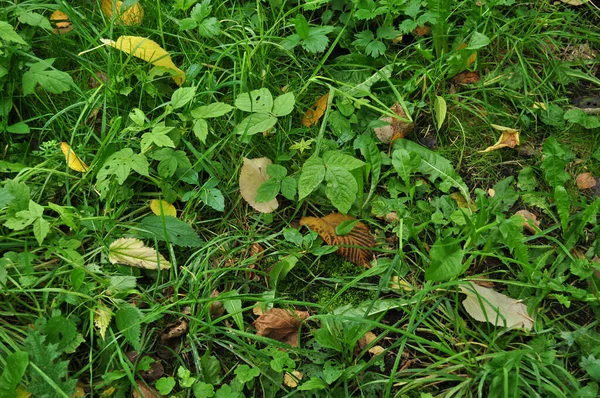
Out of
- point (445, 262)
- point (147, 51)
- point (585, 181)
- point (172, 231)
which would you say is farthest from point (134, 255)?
point (585, 181)

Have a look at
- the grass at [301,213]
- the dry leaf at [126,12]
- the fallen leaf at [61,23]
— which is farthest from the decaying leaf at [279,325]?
the fallen leaf at [61,23]

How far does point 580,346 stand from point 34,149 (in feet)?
6.82

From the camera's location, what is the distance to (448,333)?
6.49ft

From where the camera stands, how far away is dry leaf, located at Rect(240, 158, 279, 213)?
7.26ft

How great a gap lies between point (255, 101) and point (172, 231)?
1.87 feet

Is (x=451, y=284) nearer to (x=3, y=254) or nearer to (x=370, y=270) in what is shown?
(x=370, y=270)

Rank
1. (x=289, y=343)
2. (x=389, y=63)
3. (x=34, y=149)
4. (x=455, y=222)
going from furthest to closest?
(x=389, y=63)
(x=34, y=149)
(x=455, y=222)
(x=289, y=343)

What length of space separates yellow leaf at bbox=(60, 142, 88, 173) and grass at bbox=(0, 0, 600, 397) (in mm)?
33

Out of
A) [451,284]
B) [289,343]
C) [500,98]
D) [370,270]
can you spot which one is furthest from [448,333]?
[500,98]

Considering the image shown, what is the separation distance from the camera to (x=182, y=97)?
88.7 inches

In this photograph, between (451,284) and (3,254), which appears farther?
(3,254)

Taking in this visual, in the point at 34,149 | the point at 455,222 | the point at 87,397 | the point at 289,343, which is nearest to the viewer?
the point at 87,397

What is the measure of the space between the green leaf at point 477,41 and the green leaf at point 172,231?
130 centimetres

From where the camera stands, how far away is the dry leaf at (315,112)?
2427mm
